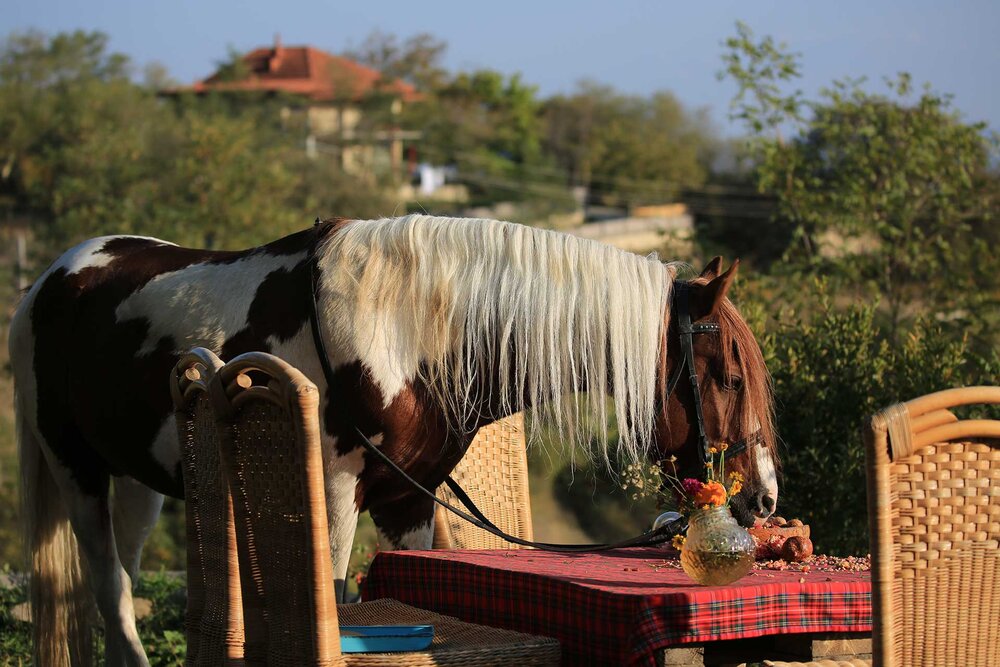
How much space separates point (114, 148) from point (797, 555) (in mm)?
24569

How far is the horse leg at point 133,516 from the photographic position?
4.32 m

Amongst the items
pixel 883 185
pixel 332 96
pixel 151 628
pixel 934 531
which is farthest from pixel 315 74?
pixel 934 531

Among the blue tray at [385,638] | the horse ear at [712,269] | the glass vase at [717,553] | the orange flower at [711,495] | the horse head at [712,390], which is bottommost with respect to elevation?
the blue tray at [385,638]

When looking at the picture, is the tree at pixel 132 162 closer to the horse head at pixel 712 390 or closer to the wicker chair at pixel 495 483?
the wicker chair at pixel 495 483

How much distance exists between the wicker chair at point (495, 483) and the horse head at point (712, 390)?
43.0 inches

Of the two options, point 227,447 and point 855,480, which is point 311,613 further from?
point 855,480

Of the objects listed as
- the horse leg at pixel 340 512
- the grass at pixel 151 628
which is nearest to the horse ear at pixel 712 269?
the horse leg at pixel 340 512

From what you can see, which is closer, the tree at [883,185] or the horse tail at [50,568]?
the horse tail at [50,568]

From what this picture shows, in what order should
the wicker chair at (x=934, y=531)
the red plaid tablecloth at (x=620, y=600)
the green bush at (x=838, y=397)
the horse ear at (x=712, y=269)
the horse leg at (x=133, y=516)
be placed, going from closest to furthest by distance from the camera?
the wicker chair at (x=934, y=531) → the red plaid tablecloth at (x=620, y=600) → the horse ear at (x=712, y=269) → the horse leg at (x=133, y=516) → the green bush at (x=838, y=397)

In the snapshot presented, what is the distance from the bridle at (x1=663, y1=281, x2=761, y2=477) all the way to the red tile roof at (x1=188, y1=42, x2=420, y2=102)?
149ft

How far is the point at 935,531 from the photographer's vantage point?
203cm

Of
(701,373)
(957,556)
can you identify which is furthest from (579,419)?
(957,556)

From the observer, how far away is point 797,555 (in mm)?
2826

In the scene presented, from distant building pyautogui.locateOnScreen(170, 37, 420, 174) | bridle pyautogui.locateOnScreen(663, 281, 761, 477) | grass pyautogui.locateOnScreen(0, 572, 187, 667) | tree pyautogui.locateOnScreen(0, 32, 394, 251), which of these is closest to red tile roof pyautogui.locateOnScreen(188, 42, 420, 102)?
distant building pyautogui.locateOnScreen(170, 37, 420, 174)
